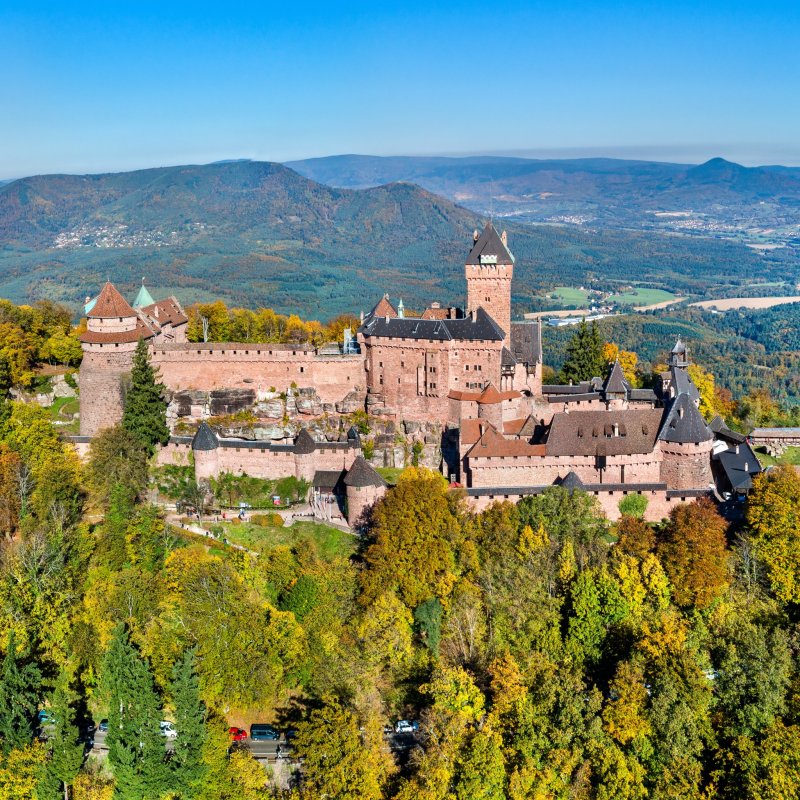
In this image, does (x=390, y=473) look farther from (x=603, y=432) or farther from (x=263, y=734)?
(x=263, y=734)

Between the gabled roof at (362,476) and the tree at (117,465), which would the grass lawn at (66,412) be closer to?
the tree at (117,465)

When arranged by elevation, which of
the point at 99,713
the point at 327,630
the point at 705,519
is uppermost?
the point at 705,519

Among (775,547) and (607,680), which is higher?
(775,547)

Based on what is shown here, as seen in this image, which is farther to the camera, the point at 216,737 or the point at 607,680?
the point at 607,680

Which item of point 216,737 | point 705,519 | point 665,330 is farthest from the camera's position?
point 665,330

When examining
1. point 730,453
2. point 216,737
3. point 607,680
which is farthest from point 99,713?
point 730,453

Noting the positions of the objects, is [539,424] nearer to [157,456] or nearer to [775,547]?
[775,547]

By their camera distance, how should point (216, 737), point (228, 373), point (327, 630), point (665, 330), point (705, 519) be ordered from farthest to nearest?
1. point (665, 330)
2. point (228, 373)
3. point (705, 519)
4. point (327, 630)
5. point (216, 737)

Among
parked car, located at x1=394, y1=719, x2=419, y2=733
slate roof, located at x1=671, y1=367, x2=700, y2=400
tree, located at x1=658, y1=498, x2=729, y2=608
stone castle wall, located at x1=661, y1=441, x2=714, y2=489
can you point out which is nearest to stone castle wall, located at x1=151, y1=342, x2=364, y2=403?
slate roof, located at x1=671, y1=367, x2=700, y2=400
